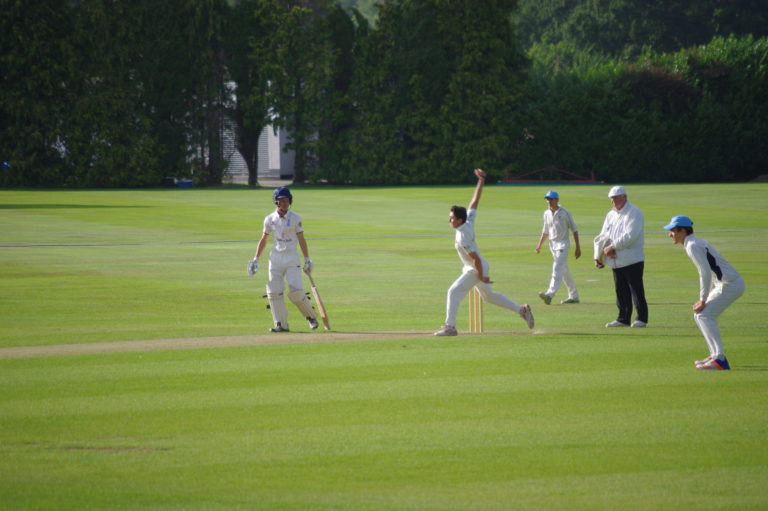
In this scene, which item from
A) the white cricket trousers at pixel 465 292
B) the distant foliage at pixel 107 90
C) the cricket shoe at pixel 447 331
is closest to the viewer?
the white cricket trousers at pixel 465 292

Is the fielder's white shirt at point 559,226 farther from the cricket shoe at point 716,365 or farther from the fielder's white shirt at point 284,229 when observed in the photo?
the cricket shoe at point 716,365

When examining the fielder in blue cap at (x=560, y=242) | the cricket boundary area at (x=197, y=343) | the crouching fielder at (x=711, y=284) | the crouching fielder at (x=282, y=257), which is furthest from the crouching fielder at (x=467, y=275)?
the fielder in blue cap at (x=560, y=242)

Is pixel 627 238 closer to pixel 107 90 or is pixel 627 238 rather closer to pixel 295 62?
pixel 107 90

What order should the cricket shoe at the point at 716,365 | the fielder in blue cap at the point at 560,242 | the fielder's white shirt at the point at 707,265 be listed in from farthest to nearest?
the fielder in blue cap at the point at 560,242, the cricket shoe at the point at 716,365, the fielder's white shirt at the point at 707,265

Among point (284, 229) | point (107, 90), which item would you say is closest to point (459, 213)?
point (284, 229)

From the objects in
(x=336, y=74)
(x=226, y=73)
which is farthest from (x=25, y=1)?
(x=336, y=74)

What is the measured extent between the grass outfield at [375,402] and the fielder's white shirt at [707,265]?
1084 millimetres

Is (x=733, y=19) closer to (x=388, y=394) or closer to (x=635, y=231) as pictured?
(x=635, y=231)

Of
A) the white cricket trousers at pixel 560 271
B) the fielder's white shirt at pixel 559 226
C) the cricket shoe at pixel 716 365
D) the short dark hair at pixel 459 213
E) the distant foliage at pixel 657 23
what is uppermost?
the distant foliage at pixel 657 23

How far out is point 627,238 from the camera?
53.9 feet

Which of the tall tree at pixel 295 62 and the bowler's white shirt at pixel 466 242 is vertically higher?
the tall tree at pixel 295 62

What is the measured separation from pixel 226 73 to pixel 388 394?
5839cm

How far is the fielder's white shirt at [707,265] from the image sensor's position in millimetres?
12180

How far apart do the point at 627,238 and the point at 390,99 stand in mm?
52860
